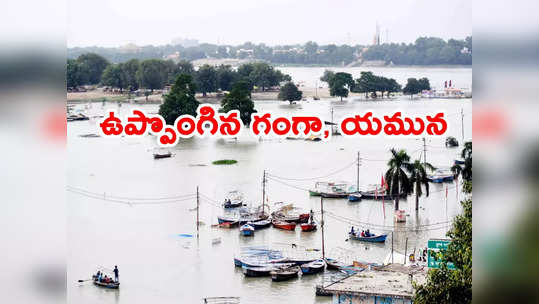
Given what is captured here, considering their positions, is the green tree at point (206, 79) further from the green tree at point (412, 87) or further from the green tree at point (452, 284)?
the green tree at point (452, 284)

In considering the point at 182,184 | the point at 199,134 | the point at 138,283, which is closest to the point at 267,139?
the point at 199,134

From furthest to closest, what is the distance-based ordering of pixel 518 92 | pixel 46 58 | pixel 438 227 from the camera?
pixel 438 227, pixel 46 58, pixel 518 92

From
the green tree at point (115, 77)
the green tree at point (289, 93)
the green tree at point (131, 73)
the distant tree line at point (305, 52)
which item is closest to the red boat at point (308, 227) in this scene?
the distant tree line at point (305, 52)

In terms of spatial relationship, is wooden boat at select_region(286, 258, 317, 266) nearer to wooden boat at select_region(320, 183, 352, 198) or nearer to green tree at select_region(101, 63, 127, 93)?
wooden boat at select_region(320, 183, 352, 198)

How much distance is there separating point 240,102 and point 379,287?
610 centimetres

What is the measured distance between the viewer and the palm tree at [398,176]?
23.6ft

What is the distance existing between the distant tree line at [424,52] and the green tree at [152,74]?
9.09ft

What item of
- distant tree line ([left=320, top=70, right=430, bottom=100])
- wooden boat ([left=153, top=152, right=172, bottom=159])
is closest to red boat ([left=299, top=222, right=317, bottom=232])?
wooden boat ([left=153, top=152, right=172, bottom=159])

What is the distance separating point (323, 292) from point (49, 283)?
4.33 metres

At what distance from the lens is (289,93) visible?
11258mm

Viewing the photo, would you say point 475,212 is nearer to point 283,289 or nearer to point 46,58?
→ point 46,58

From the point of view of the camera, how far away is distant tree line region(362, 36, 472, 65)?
9.84 m

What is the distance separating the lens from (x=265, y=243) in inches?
260

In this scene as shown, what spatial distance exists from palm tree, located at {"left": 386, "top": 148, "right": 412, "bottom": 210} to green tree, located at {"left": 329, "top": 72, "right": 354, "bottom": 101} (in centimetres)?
412
